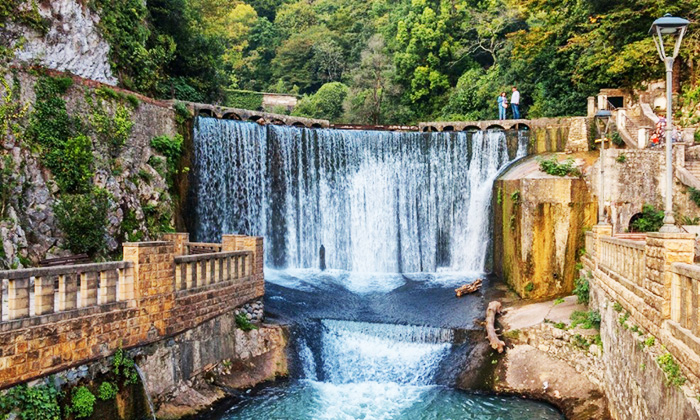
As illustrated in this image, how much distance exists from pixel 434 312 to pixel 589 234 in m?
5.12

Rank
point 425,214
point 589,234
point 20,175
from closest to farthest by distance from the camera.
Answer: point 20,175, point 589,234, point 425,214

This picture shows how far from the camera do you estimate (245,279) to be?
50.6ft

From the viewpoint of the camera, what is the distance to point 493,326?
52.1 ft

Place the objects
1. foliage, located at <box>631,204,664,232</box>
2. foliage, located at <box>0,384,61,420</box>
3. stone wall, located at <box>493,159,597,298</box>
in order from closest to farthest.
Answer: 1. foliage, located at <box>0,384,61,420</box>
2. stone wall, located at <box>493,159,597,298</box>
3. foliage, located at <box>631,204,664,232</box>

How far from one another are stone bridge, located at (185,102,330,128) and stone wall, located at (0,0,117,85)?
402cm

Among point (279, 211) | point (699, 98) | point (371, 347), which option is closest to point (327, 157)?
point (279, 211)

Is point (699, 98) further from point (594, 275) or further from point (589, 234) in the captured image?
point (594, 275)

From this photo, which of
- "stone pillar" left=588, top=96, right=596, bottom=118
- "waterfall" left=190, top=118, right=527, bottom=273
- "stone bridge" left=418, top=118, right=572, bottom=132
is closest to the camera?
"waterfall" left=190, top=118, right=527, bottom=273

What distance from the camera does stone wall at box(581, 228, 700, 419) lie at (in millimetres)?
7203

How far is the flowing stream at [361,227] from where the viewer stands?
1559 centimetres

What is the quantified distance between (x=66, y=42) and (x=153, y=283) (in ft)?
33.4

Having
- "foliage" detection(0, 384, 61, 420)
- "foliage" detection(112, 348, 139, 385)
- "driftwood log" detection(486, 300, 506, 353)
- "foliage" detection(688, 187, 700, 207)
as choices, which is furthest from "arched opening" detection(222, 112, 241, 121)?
"foliage" detection(688, 187, 700, 207)

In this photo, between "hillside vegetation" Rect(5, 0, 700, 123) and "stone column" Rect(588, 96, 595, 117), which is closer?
"hillside vegetation" Rect(5, 0, 700, 123)

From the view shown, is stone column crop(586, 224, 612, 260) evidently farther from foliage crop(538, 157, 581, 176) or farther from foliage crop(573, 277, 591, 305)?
foliage crop(538, 157, 581, 176)
